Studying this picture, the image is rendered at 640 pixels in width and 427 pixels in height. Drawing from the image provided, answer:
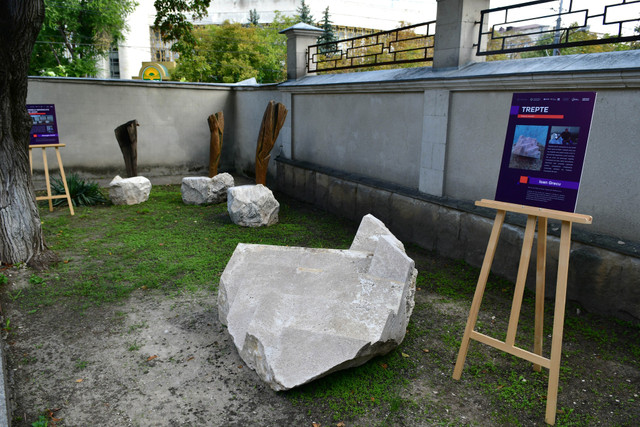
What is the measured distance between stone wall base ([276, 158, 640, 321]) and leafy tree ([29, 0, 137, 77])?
24.8 m

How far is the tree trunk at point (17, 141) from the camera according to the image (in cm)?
483

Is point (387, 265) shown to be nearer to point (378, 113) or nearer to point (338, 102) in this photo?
point (378, 113)

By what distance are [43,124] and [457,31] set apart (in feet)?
24.0

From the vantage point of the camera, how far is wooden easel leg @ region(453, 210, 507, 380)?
133 inches

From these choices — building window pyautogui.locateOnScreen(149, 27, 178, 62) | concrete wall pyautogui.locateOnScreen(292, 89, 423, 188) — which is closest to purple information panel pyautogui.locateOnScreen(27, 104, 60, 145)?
concrete wall pyautogui.locateOnScreen(292, 89, 423, 188)

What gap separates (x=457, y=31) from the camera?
19.6 feet

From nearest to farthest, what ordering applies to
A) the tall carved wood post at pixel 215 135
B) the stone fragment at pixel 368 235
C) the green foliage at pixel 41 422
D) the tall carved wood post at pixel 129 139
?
the green foliage at pixel 41 422, the stone fragment at pixel 368 235, the tall carved wood post at pixel 129 139, the tall carved wood post at pixel 215 135

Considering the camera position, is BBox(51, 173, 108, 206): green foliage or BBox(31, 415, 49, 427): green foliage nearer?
BBox(31, 415, 49, 427): green foliage

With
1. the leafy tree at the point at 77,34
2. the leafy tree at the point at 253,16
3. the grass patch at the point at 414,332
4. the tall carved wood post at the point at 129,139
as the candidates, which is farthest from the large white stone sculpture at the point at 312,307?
the leafy tree at the point at 253,16

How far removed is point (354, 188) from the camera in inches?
315

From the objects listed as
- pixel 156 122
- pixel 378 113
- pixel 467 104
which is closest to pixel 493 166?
pixel 467 104

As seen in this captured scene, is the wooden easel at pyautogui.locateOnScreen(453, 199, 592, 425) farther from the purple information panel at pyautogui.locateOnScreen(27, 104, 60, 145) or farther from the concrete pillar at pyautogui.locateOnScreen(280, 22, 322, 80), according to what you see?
the purple information panel at pyautogui.locateOnScreen(27, 104, 60, 145)

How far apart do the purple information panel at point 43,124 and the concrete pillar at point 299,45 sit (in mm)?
5001

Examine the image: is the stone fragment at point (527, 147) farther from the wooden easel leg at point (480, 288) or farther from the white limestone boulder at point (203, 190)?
the white limestone boulder at point (203, 190)
